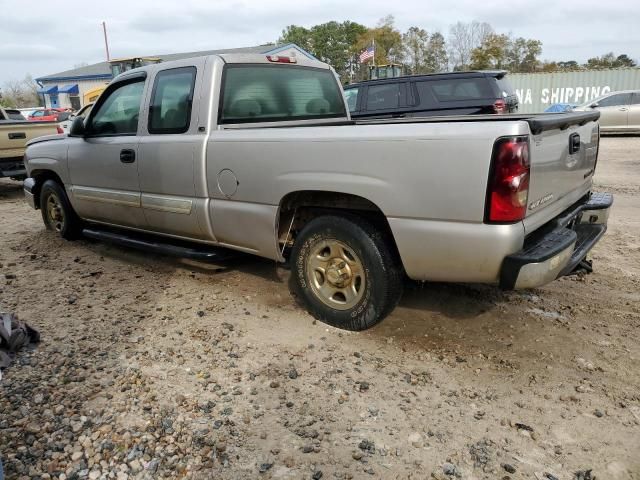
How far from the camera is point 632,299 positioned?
4.06 meters

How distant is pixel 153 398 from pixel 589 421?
89.3 inches

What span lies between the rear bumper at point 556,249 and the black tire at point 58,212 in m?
4.87

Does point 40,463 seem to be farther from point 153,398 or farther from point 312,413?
point 312,413

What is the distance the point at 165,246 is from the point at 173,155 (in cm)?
88

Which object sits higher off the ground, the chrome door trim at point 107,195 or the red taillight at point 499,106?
the red taillight at point 499,106

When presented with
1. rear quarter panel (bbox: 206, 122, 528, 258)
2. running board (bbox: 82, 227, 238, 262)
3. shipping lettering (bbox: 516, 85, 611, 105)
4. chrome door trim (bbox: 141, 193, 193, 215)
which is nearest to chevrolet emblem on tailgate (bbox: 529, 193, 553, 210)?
rear quarter panel (bbox: 206, 122, 528, 258)

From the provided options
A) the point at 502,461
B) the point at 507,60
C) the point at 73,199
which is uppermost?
the point at 507,60

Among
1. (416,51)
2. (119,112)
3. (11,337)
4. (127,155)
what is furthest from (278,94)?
(416,51)

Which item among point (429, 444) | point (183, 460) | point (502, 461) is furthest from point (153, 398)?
point (502, 461)

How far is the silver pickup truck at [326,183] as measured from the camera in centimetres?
287

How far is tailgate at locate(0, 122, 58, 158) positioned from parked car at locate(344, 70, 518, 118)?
6.20m

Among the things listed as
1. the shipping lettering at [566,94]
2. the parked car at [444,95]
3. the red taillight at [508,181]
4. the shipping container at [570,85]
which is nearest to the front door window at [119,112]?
the red taillight at [508,181]

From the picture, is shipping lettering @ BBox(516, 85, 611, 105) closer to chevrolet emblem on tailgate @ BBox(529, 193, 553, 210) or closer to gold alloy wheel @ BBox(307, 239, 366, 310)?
chevrolet emblem on tailgate @ BBox(529, 193, 553, 210)

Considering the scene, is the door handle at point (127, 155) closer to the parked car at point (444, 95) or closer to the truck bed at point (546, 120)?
the truck bed at point (546, 120)
